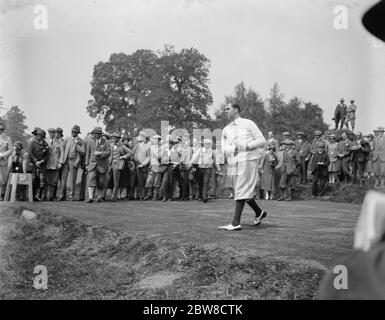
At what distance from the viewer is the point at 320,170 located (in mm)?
11820

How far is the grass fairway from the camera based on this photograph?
4.18 metres

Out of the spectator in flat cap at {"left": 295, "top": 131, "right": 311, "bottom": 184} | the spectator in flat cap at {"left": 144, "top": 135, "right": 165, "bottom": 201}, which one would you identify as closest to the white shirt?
the spectator in flat cap at {"left": 144, "top": 135, "right": 165, "bottom": 201}

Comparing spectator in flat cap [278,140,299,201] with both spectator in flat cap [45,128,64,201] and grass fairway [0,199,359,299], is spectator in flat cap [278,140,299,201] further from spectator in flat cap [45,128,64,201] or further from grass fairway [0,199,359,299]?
spectator in flat cap [45,128,64,201]

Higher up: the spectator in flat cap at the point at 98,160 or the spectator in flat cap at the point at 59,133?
the spectator in flat cap at the point at 59,133

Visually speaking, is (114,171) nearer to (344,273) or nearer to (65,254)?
(65,254)

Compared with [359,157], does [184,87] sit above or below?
above

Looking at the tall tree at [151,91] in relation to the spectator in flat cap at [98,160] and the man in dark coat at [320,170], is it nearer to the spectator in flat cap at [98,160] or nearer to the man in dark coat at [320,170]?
the spectator in flat cap at [98,160]

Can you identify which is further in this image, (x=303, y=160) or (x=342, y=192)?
(x=303, y=160)

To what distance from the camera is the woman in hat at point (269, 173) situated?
473 inches

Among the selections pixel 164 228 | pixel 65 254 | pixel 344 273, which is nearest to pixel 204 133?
pixel 164 228

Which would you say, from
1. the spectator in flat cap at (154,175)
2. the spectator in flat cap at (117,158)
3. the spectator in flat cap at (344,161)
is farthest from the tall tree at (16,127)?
the spectator in flat cap at (344,161)

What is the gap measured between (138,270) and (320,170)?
7838mm

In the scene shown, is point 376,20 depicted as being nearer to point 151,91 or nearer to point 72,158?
point 151,91

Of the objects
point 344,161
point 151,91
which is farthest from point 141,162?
point 344,161
